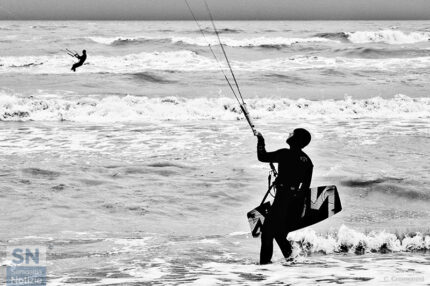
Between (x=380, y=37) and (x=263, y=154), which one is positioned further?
(x=380, y=37)

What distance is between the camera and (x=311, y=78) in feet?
96.2

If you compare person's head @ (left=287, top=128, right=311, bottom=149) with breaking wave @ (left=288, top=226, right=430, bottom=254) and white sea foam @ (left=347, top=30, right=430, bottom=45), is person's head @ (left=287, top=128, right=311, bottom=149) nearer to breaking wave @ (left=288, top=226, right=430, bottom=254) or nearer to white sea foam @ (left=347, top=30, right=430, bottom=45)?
breaking wave @ (left=288, top=226, right=430, bottom=254)

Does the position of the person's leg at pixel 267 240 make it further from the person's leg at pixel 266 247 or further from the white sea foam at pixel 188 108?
the white sea foam at pixel 188 108

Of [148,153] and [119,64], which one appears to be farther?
[119,64]

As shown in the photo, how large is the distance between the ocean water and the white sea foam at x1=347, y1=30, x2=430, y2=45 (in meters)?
19.0

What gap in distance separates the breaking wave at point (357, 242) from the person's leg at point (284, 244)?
0.98 meters

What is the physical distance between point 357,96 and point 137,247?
1826 centimetres

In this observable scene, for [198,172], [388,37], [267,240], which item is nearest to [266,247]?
[267,240]

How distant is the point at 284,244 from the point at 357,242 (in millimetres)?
1595

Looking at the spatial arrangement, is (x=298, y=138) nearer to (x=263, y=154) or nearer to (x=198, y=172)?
(x=263, y=154)

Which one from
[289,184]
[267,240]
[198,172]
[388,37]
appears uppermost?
Result: [388,37]

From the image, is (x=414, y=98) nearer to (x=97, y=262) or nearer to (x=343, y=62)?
(x=343, y=62)

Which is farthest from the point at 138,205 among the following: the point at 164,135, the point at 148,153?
the point at 164,135

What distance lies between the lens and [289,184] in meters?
5.83
